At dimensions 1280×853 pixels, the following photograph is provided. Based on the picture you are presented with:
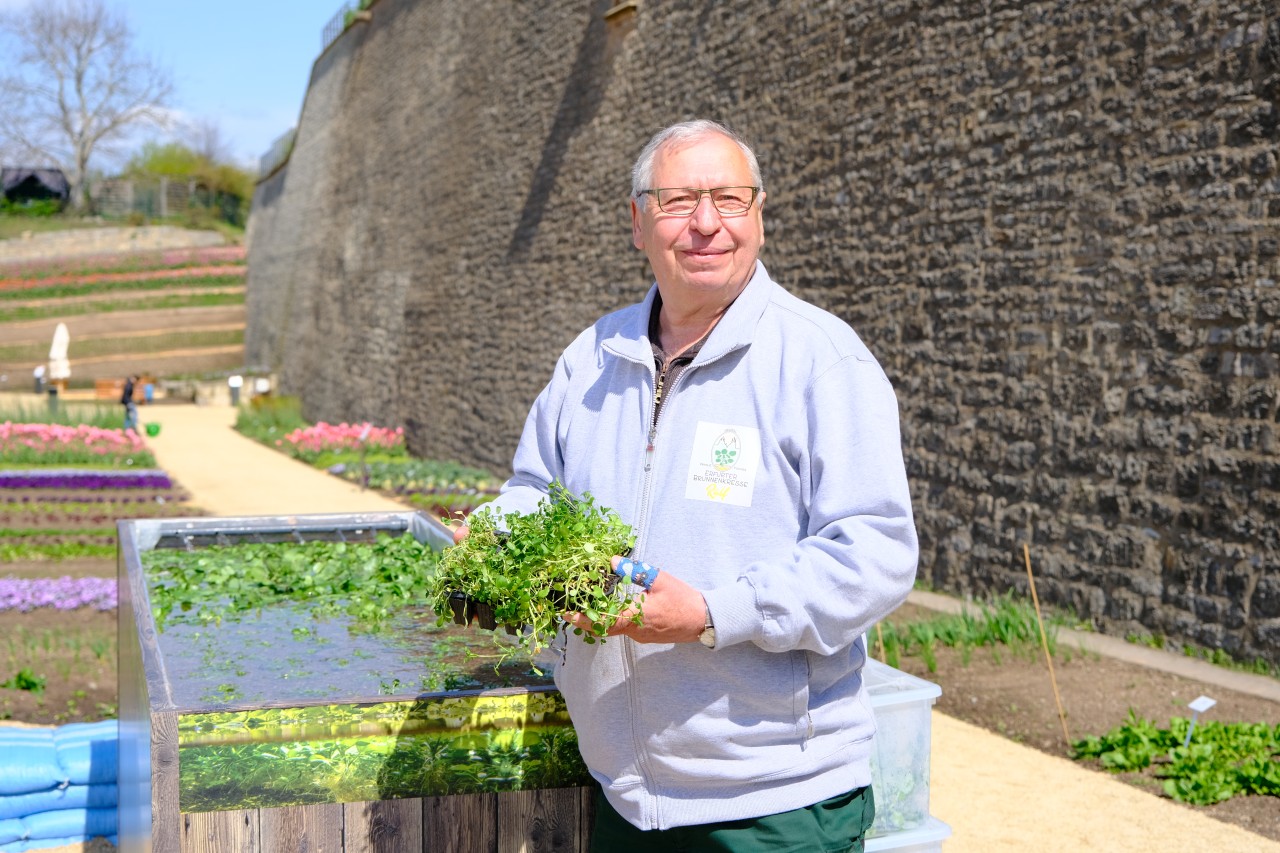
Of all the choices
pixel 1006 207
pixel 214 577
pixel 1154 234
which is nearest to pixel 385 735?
pixel 214 577

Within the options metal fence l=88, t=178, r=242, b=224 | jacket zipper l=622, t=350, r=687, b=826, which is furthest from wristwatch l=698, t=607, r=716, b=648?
metal fence l=88, t=178, r=242, b=224

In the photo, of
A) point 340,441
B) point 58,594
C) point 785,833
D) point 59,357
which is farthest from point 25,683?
point 59,357

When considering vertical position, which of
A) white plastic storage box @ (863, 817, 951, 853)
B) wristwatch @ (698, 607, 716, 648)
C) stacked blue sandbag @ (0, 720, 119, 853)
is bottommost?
stacked blue sandbag @ (0, 720, 119, 853)

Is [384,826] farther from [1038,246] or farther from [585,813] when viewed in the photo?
[1038,246]

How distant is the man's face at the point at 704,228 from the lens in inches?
76.7

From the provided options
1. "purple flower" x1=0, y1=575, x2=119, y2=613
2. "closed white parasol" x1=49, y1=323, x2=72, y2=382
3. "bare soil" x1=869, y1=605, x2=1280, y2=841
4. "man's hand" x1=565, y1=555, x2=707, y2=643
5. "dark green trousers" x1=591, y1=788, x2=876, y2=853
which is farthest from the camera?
"closed white parasol" x1=49, y1=323, x2=72, y2=382

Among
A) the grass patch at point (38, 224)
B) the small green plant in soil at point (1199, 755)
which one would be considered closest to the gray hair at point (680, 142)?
the small green plant in soil at point (1199, 755)

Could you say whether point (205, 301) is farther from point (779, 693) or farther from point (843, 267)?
point (779, 693)

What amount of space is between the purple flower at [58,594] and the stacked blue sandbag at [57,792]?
3226 millimetres

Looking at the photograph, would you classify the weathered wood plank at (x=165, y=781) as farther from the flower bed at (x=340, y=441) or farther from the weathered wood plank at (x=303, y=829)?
the flower bed at (x=340, y=441)

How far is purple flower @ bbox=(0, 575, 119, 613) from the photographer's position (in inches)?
289

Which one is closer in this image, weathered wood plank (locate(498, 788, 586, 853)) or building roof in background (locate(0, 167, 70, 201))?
weathered wood plank (locate(498, 788, 586, 853))

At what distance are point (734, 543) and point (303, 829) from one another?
0.94 m

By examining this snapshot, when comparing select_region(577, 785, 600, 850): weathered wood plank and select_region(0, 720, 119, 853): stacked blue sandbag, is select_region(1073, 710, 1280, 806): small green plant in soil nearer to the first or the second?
select_region(577, 785, 600, 850): weathered wood plank
